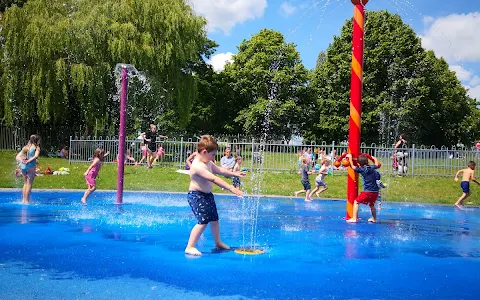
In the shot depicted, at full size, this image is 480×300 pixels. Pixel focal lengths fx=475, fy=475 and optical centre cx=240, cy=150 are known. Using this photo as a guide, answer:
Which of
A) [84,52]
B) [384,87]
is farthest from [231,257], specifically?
[384,87]

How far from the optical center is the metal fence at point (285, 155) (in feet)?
76.8

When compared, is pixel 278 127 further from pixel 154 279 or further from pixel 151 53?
pixel 154 279

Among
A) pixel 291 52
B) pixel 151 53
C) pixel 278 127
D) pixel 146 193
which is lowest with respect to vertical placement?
pixel 146 193

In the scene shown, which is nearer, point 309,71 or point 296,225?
point 296,225

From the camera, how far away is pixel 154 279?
512 cm

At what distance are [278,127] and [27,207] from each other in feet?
126

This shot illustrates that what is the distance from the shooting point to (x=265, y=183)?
810 inches

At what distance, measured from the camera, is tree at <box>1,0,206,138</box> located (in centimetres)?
2628

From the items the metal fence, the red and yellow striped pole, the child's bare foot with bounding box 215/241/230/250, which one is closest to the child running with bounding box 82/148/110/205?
the red and yellow striped pole

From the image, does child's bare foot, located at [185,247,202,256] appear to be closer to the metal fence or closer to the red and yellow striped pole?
the red and yellow striped pole

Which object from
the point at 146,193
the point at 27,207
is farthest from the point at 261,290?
the point at 146,193

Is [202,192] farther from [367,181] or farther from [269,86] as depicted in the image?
[269,86]

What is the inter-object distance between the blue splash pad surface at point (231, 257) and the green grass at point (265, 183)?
6535 millimetres

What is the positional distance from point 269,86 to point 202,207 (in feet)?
143
